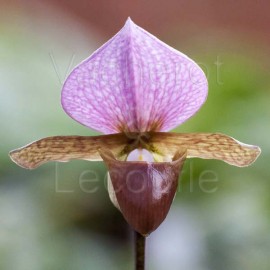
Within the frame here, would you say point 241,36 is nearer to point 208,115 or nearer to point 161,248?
point 208,115

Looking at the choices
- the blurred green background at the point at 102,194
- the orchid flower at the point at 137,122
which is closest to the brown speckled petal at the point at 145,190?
the orchid flower at the point at 137,122

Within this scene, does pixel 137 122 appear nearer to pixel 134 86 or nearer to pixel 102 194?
pixel 134 86

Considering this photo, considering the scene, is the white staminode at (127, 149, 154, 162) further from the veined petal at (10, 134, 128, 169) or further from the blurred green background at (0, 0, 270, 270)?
the blurred green background at (0, 0, 270, 270)

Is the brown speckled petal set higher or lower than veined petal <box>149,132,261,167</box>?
lower

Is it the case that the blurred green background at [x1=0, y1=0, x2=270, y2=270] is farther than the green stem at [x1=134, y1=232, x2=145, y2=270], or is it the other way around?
the blurred green background at [x1=0, y1=0, x2=270, y2=270]

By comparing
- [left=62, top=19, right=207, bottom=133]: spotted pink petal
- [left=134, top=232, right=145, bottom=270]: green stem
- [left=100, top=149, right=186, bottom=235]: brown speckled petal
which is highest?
[left=62, top=19, right=207, bottom=133]: spotted pink petal

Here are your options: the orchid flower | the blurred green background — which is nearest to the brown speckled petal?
the orchid flower

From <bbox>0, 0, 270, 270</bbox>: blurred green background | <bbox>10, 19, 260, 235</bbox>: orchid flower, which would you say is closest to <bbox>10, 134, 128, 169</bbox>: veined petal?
<bbox>10, 19, 260, 235</bbox>: orchid flower
